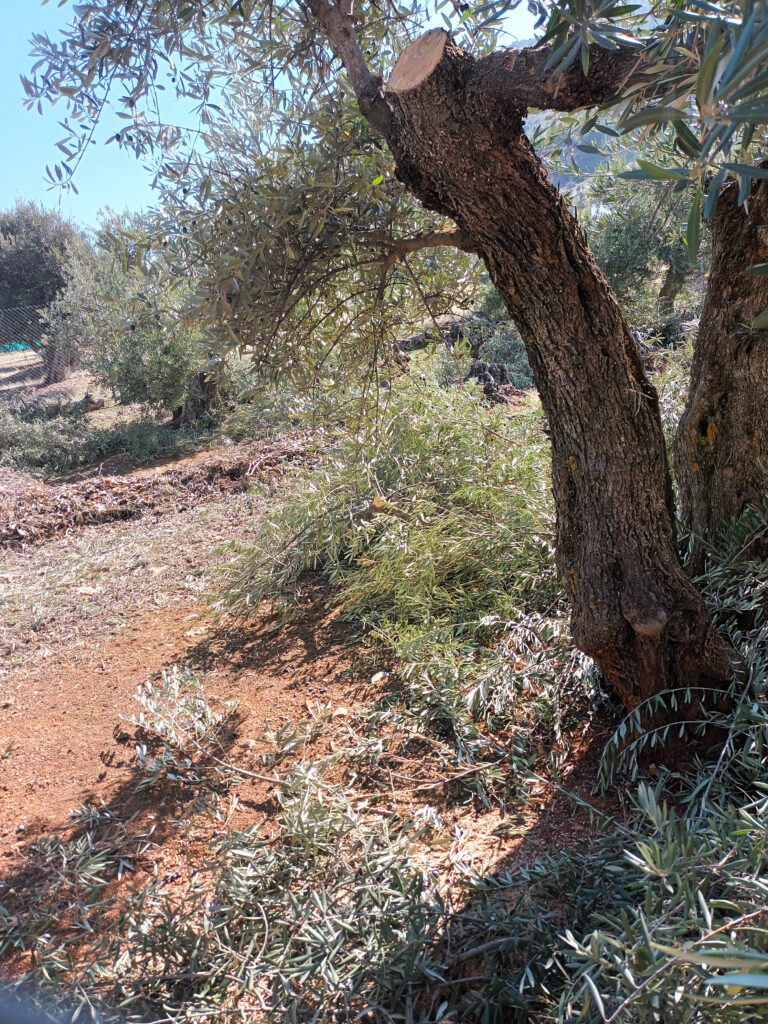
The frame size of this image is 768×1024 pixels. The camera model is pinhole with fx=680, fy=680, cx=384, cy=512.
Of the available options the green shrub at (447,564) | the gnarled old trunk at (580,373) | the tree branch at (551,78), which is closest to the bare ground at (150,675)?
the green shrub at (447,564)

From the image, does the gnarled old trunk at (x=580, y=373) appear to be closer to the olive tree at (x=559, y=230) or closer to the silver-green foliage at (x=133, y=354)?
the olive tree at (x=559, y=230)

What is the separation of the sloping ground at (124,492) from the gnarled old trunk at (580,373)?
4750 mm

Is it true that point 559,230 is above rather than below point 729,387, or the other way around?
above

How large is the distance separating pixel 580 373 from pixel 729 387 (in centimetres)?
69

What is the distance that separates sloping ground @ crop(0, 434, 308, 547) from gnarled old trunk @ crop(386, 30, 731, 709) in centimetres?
475

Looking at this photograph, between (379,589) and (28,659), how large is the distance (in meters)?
2.33

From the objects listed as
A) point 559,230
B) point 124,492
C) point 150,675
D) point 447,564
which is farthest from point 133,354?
point 559,230

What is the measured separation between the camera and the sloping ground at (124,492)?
6.89m

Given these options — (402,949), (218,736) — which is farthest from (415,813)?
(218,736)

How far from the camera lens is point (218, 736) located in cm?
304

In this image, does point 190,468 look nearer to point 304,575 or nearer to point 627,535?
point 304,575

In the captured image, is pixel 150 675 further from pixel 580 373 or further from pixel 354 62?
pixel 354 62

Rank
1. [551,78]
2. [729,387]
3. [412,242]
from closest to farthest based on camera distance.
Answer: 1. [551,78]
2. [729,387]
3. [412,242]

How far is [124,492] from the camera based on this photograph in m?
7.49
